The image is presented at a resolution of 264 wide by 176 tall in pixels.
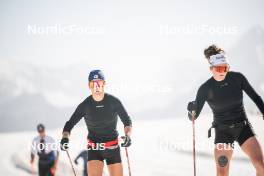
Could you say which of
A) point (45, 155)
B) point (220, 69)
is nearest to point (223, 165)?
point (220, 69)

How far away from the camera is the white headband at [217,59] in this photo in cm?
591

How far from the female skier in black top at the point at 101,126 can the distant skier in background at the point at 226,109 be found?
1244 mm

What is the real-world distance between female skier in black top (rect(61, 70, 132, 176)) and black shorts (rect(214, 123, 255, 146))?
4.77 feet

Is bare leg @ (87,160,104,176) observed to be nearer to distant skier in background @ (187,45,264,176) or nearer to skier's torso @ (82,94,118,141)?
skier's torso @ (82,94,118,141)

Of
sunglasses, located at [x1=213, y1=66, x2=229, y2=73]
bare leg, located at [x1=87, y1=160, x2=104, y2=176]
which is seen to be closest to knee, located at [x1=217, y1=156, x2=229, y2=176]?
sunglasses, located at [x1=213, y1=66, x2=229, y2=73]

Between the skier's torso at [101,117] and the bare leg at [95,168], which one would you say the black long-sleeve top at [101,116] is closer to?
the skier's torso at [101,117]

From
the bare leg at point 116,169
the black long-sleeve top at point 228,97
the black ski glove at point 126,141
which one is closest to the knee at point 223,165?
the black long-sleeve top at point 228,97

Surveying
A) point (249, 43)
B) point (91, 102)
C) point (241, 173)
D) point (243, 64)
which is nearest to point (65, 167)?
point (241, 173)

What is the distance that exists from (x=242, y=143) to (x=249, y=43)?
7329 inches

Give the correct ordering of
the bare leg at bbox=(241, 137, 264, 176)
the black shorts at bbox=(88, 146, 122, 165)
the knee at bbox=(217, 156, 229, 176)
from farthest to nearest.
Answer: the black shorts at bbox=(88, 146, 122, 165)
the knee at bbox=(217, 156, 229, 176)
the bare leg at bbox=(241, 137, 264, 176)

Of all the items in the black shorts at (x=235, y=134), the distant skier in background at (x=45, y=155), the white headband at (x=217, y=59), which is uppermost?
the white headband at (x=217, y=59)

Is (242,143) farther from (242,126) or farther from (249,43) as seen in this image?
(249,43)

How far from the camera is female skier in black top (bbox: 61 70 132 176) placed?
6.05m

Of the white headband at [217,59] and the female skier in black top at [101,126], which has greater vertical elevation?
the white headband at [217,59]
